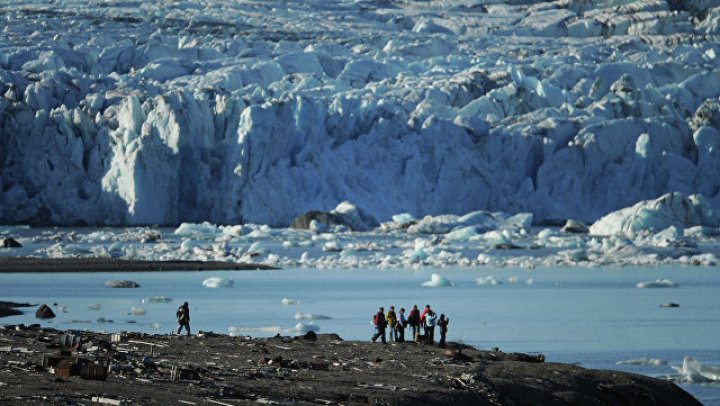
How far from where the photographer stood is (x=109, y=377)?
9531 millimetres

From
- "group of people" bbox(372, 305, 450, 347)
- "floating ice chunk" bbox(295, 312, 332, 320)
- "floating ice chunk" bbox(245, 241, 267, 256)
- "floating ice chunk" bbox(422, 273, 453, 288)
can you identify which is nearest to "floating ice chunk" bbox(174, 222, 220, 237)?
"floating ice chunk" bbox(245, 241, 267, 256)

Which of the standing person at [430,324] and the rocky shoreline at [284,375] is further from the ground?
the standing person at [430,324]

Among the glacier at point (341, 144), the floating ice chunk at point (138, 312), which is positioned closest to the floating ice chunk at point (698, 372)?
the floating ice chunk at point (138, 312)

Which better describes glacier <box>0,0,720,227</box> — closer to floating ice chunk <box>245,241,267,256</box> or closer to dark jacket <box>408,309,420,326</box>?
floating ice chunk <box>245,241,267,256</box>

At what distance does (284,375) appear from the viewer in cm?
1053

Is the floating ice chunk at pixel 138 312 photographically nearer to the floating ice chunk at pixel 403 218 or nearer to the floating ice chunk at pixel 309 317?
the floating ice chunk at pixel 309 317

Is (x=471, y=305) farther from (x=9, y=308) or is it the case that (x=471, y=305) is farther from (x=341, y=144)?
(x=341, y=144)

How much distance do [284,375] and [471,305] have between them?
10.9 metres

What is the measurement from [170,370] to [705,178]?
30573 millimetres

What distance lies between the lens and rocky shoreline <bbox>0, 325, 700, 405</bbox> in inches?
354

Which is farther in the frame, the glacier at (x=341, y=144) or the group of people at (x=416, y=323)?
the glacier at (x=341, y=144)

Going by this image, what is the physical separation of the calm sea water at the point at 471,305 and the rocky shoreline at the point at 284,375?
1459 millimetres

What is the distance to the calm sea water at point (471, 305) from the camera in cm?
1606

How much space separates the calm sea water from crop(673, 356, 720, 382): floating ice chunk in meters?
0.21
